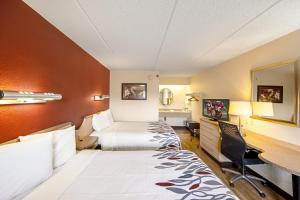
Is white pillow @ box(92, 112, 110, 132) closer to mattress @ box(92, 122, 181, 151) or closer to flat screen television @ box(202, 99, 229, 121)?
mattress @ box(92, 122, 181, 151)

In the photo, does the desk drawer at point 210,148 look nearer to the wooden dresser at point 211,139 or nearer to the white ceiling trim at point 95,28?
the wooden dresser at point 211,139

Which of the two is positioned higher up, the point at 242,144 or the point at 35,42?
the point at 35,42

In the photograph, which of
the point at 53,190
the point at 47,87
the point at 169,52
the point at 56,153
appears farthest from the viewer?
the point at 169,52

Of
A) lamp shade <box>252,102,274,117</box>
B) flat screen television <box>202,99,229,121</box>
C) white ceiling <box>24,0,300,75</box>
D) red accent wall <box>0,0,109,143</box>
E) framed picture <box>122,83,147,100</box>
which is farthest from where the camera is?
framed picture <box>122,83,147,100</box>

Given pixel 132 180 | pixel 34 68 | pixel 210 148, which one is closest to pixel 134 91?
pixel 210 148

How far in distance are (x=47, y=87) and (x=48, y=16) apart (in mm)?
814

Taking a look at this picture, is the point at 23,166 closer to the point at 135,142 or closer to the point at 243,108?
the point at 135,142

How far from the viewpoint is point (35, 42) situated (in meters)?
1.73

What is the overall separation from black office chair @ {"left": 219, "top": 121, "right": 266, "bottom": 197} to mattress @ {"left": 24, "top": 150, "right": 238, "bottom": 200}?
0.91 m

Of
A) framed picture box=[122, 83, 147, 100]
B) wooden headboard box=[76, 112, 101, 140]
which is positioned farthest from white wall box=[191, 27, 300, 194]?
wooden headboard box=[76, 112, 101, 140]

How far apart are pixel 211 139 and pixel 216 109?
91cm

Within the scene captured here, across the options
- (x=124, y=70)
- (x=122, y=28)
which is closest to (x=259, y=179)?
(x=122, y=28)

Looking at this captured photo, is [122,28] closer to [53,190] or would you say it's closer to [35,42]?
[35,42]

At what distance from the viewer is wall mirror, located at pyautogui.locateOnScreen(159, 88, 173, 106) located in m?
7.25
